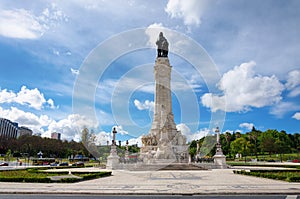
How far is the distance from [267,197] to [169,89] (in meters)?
44.0

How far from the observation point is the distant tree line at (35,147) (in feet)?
284

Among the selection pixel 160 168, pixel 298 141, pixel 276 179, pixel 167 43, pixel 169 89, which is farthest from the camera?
pixel 298 141

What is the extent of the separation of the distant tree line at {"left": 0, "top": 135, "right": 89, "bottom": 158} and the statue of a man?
46.4 m

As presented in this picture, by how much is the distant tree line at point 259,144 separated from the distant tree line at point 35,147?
140 ft

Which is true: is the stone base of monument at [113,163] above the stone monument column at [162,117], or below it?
below

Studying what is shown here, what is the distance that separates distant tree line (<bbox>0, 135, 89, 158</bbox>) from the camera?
86500mm

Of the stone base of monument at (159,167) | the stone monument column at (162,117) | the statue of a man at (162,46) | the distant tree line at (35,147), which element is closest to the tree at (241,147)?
the stone monument column at (162,117)

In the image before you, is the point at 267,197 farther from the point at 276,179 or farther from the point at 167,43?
the point at 167,43

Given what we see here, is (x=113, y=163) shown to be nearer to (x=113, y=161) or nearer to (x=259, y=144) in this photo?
(x=113, y=161)

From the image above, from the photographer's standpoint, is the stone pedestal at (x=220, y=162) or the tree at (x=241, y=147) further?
the tree at (x=241, y=147)

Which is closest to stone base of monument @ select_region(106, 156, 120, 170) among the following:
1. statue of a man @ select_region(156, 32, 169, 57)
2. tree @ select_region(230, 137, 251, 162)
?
statue of a man @ select_region(156, 32, 169, 57)

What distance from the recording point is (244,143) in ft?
274

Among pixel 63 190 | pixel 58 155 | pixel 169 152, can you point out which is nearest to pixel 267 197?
pixel 63 190

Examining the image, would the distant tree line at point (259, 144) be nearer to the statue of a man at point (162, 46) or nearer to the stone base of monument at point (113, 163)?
the statue of a man at point (162, 46)
